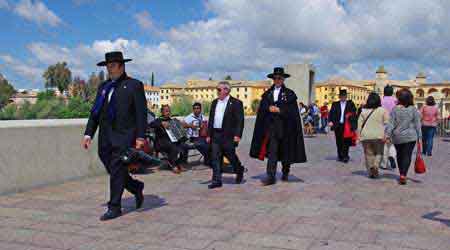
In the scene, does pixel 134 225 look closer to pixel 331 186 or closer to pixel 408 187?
pixel 331 186

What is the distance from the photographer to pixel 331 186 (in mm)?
7570

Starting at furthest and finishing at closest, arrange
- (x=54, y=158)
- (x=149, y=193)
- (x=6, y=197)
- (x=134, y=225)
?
(x=54, y=158), (x=149, y=193), (x=6, y=197), (x=134, y=225)

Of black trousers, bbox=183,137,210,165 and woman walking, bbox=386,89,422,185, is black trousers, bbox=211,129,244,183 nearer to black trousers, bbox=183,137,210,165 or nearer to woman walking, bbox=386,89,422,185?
black trousers, bbox=183,137,210,165

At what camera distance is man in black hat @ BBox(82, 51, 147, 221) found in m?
5.36

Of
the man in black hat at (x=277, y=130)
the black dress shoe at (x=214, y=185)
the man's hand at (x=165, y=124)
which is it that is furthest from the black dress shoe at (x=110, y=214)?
the man's hand at (x=165, y=124)

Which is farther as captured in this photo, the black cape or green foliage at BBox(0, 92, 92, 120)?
green foliage at BBox(0, 92, 92, 120)

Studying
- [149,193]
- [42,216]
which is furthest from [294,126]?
[42,216]

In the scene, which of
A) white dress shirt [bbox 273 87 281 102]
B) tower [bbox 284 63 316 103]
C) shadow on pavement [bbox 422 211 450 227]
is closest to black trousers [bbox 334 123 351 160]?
Result: white dress shirt [bbox 273 87 281 102]

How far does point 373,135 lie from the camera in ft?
27.3

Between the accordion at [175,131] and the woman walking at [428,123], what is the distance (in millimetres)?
6956

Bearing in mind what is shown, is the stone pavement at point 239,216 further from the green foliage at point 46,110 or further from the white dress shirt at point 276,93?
the green foliage at point 46,110

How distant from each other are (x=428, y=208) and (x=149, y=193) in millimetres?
3558

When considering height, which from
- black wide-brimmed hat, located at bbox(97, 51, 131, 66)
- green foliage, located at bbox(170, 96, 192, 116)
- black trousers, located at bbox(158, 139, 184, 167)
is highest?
black wide-brimmed hat, located at bbox(97, 51, 131, 66)

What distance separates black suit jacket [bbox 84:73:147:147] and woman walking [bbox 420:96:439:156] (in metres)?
9.75
